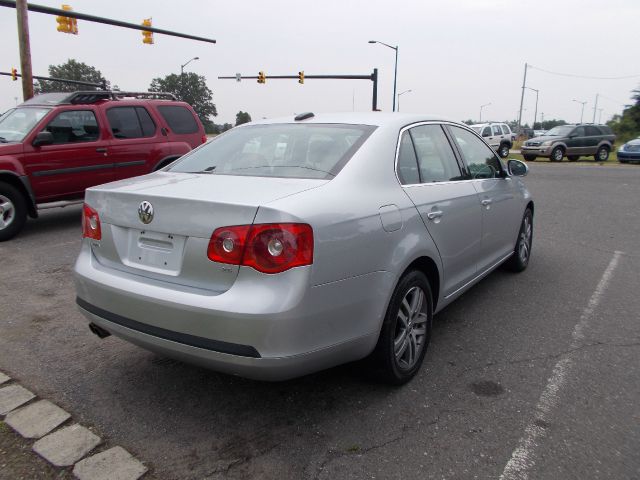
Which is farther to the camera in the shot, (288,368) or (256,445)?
(256,445)

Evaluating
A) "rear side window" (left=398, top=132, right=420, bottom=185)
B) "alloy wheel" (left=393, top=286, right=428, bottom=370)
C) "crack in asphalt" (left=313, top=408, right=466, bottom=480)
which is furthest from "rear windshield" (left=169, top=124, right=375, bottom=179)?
"crack in asphalt" (left=313, top=408, right=466, bottom=480)

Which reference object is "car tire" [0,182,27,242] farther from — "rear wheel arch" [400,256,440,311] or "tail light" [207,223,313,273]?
"rear wheel arch" [400,256,440,311]

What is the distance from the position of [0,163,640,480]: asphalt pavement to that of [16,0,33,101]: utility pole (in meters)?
11.1

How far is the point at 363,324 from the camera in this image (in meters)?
2.64

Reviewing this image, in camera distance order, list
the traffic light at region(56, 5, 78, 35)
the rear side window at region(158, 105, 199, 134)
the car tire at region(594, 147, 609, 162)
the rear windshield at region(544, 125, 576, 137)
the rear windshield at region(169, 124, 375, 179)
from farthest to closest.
Answer: the car tire at region(594, 147, 609, 162) → the rear windshield at region(544, 125, 576, 137) → the traffic light at region(56, 5, 78, 35) → the rear side window at region(158, 105, 199, 134) → the rear windshield at region(169, 124, 375, 179)

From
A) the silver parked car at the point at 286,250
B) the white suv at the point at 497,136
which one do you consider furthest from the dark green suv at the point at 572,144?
the silver parked car at the point at 286,250

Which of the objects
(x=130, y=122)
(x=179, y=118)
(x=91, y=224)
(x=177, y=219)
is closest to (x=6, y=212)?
(x=130, y=122)

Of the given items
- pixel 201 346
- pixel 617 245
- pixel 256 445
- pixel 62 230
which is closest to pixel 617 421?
pixel 256 445

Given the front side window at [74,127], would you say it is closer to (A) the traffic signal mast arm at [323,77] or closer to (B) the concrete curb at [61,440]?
(B) the concrete curb at [61,440]

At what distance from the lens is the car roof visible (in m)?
3.41

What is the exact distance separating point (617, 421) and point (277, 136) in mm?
2629

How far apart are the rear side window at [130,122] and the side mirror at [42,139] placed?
115cm

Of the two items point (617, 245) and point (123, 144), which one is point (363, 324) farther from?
point (123, 144)

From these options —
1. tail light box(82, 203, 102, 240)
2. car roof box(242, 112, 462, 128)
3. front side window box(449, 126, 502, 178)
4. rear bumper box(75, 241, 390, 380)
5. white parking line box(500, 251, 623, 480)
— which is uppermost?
car roof box(242, 112, 462, 128)
